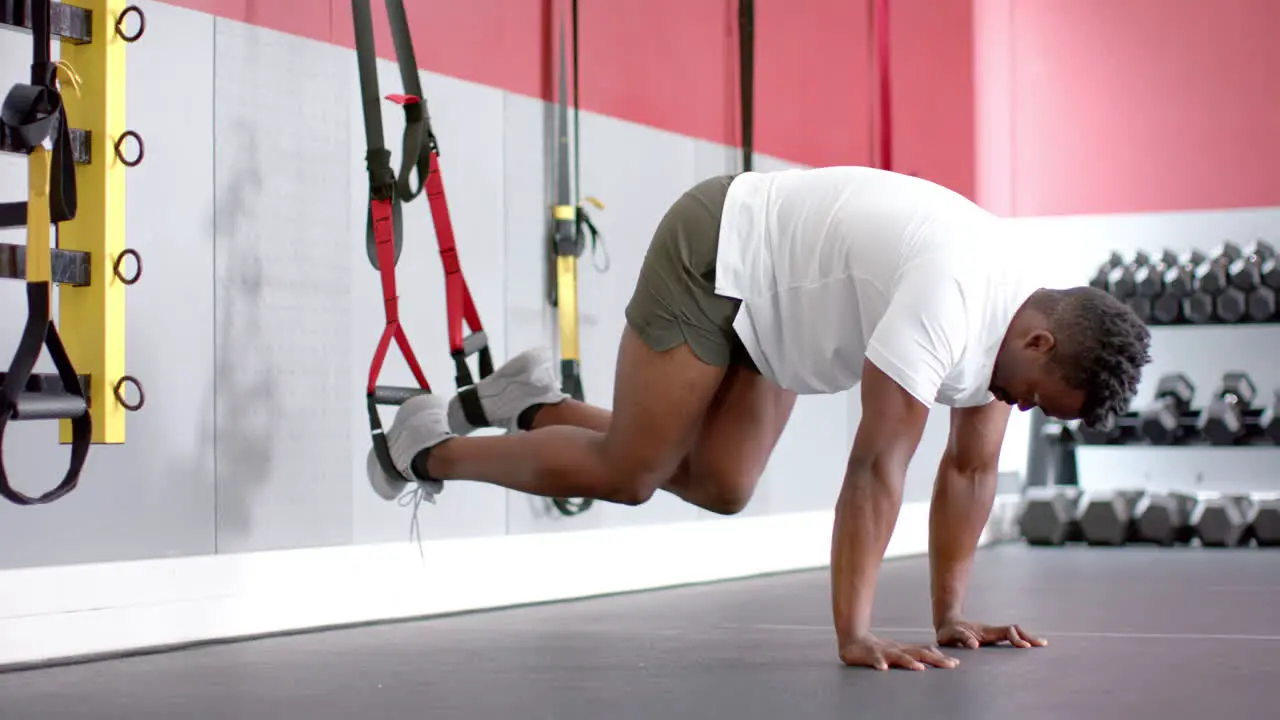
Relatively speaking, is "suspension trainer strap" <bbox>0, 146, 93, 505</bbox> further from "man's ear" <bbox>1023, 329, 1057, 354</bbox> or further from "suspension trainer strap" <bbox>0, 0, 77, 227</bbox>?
"man's ear" <bbox>1023, 329, 1057, 354</bbox>

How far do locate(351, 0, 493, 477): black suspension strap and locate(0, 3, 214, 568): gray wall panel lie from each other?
358mm

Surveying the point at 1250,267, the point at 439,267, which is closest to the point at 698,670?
the point at 439,267

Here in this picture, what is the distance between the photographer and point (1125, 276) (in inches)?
239

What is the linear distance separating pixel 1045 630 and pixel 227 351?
173cm

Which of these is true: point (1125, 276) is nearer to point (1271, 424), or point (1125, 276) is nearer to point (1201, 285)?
point (1201, 285)

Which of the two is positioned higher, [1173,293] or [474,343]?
[1173,293]

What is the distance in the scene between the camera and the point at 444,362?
355 cm

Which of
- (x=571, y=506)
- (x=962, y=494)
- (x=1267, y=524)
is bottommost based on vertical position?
(x=1267, y=524)

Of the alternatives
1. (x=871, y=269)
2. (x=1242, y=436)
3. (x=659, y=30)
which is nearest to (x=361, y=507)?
(x=871, y=269)

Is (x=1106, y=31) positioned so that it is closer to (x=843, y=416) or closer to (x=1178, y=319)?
(x=1178, y=319)

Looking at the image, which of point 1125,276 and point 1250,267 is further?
point 1125,276

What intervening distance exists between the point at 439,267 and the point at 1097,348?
1.78 m

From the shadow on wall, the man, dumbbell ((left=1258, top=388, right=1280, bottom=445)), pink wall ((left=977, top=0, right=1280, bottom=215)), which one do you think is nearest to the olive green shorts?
the man

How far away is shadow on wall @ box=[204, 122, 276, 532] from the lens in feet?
9.71
